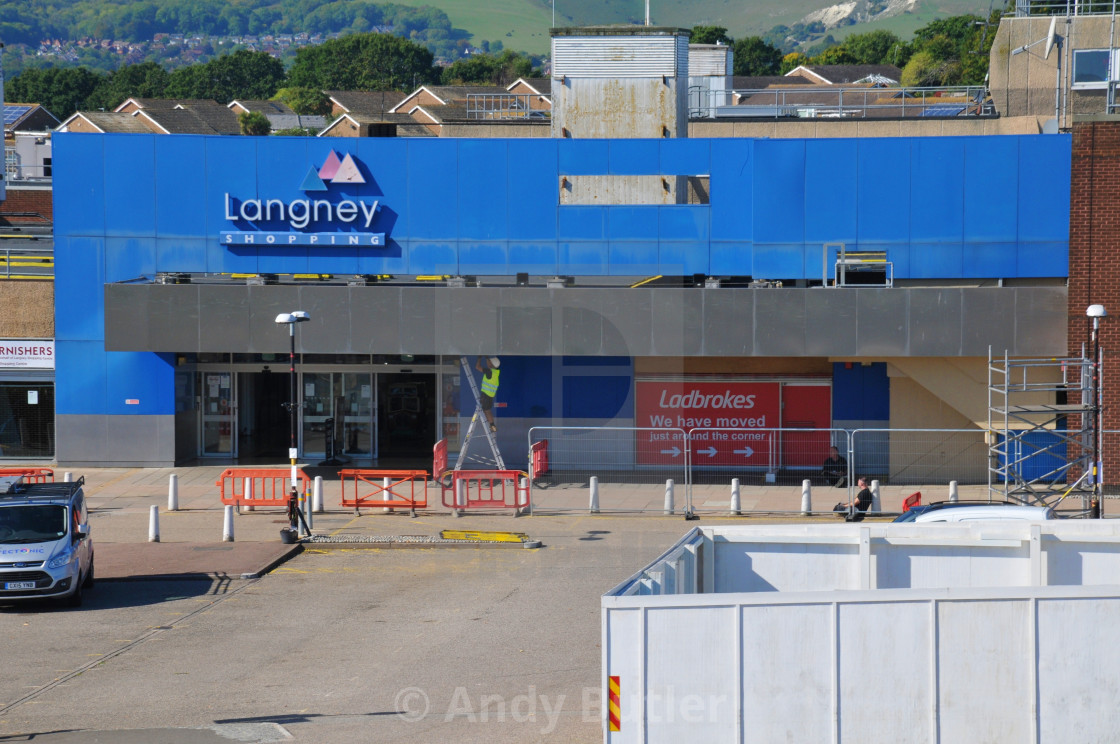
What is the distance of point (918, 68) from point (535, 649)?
12104 cm

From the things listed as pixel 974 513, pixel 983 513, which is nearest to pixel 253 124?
pixel 974 513

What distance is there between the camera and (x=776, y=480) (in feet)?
93.9

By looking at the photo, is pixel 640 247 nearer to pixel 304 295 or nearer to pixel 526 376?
pixel 526 376

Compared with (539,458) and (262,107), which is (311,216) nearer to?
(539,458)

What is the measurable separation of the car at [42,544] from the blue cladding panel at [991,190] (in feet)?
69.1

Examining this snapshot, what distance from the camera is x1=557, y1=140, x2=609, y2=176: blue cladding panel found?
29359 millimetres

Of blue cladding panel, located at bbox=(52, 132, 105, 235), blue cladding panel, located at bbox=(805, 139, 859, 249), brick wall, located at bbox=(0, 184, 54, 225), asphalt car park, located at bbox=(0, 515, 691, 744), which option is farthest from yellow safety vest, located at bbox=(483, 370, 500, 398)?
brick wall, located at bbox=(0, 184, 54, 225)

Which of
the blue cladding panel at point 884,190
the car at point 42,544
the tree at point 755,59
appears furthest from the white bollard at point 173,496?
the tree at point 755,59

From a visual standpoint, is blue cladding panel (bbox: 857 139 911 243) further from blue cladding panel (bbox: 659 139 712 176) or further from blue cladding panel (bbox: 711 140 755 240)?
blue cladding panel (bbox: 659 139 712 176)

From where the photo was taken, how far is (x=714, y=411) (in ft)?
98.7

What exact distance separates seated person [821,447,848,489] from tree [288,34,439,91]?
155 m

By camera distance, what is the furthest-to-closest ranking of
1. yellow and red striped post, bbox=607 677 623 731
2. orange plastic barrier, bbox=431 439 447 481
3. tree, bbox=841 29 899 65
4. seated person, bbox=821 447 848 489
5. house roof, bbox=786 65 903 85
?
1. tree, bbox=841 29 899 65
2. house roof, bbox=786 65 903 85
3. seated person, bbox=821 447 848 489
4. orange plastic barrier, bbox=431 439 447 481
5. yellow and red striped post, bbox=607 677 623 731

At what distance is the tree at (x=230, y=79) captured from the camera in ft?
562

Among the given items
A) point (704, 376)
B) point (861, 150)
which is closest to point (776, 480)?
point (704, 376)
